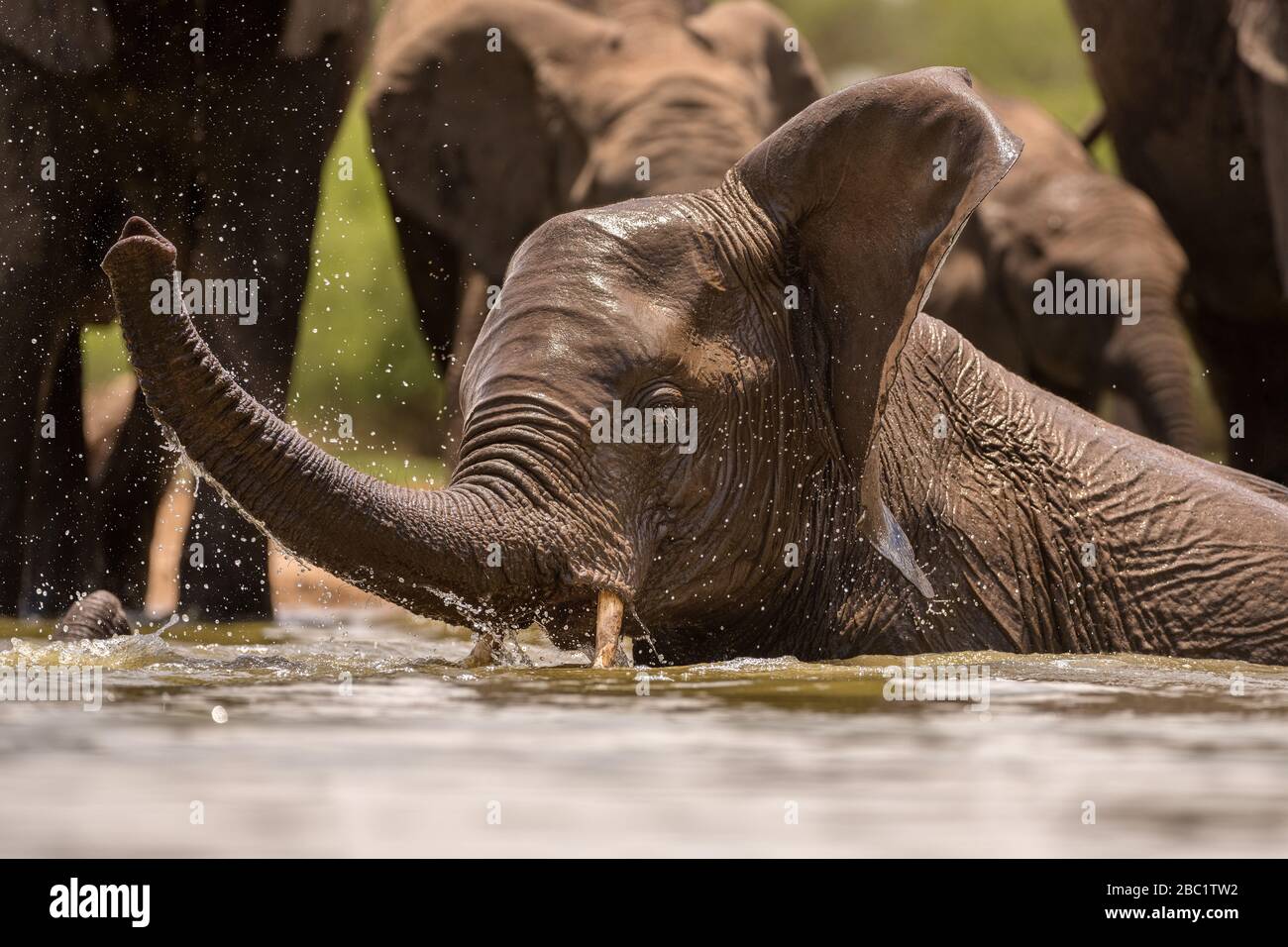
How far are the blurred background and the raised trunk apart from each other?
430 inches

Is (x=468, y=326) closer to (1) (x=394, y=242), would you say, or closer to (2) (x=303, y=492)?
(1) (x=394, y=242)

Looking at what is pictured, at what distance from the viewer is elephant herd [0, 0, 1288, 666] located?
161 inches

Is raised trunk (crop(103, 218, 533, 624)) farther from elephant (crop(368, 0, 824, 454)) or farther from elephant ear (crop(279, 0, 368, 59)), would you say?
elephant (crop(368, 0, 824, 454))

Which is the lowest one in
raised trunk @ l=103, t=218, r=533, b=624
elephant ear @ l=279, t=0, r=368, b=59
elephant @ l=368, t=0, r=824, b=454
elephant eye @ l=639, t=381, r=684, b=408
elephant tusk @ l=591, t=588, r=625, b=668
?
elephant tusk @ l=591, t=588, r=625, b=668

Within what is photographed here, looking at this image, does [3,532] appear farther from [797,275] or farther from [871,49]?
[871,49]

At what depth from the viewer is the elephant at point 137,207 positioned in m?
6.83

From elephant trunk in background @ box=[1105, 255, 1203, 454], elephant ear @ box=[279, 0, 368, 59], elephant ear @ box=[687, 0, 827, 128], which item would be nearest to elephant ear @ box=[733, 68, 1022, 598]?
elephant ear @ box=[279, 0, 368, 59]

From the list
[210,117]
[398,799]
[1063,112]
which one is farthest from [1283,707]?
[1063,112]

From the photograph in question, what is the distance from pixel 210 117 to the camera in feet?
24.0

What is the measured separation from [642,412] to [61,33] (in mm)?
3186

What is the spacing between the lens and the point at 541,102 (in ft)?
34.5

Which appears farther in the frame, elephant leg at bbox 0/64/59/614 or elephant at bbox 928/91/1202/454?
elephant at bbox 928/91/1202/454

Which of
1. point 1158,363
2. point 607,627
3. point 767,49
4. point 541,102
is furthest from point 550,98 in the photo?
point 607,627

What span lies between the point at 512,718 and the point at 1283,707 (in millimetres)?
1195
